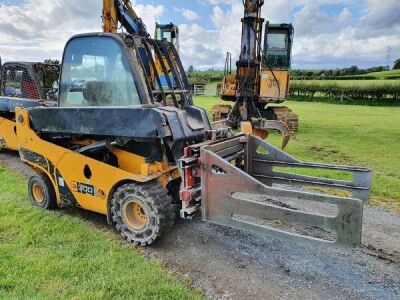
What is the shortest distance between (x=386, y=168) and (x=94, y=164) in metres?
6.36

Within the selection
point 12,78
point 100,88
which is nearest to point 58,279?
point 100,88

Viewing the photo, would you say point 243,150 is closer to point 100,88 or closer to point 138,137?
point 138,137

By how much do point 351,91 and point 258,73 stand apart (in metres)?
23.6

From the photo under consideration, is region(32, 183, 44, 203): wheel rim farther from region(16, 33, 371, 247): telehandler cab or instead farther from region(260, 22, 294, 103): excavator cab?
region(260, 22, 294, 103): excavator cab

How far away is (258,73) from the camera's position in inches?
495

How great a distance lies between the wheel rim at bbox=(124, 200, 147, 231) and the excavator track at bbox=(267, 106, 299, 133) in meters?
9.92

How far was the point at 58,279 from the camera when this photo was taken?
11.2 feet

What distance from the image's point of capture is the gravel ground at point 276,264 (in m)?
3.36

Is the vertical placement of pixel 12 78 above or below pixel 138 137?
above

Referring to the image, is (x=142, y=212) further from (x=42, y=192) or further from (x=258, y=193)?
(x=42, y=192)

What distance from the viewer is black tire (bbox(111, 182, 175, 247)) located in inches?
157

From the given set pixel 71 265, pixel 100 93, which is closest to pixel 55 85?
pixel 100 93

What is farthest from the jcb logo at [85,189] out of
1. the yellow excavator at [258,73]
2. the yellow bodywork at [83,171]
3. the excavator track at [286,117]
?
the excavator track at [286,117]

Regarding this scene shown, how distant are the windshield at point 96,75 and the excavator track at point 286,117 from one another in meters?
9.92
